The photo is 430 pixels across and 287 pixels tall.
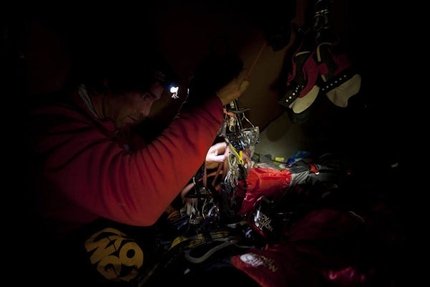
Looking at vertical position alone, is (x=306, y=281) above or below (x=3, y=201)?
below

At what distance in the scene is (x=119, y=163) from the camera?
1082 millimetres

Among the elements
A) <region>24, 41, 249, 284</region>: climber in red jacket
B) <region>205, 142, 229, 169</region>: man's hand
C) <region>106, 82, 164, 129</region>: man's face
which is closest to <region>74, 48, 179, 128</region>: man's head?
<region>106, 82, 164, 129</region>: man's face

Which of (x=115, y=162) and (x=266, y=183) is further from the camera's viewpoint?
(x=266, y=183)

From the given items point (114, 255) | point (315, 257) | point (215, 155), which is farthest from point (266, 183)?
point (114, 255)

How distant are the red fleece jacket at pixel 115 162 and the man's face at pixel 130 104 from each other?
0.39 meters

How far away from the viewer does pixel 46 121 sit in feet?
3.80


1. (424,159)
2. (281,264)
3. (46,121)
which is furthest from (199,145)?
(424,159)

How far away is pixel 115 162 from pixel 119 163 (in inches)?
0.9

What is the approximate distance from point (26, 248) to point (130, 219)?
2.89 feet

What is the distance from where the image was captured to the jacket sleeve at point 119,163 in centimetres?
106

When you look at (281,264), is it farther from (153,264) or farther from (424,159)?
(424,159)

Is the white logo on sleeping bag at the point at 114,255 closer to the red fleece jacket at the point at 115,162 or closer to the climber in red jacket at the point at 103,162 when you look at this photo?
the climber in red jacket at the point at 103,162

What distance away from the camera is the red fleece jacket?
1.06 meters

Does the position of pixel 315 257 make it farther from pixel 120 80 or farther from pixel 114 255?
pixel 120 80
